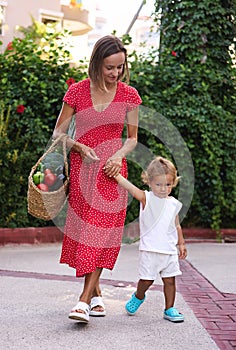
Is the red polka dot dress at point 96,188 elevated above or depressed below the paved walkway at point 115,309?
above

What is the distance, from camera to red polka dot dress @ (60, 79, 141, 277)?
3.22m

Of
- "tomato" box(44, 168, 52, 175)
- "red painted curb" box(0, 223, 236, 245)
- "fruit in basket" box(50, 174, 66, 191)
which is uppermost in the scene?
"tomato" box(44, 168, 52, 175)

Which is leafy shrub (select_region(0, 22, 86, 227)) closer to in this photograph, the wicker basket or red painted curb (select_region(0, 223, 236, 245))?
red painted curb (select_region(0, 223, 236, 245))

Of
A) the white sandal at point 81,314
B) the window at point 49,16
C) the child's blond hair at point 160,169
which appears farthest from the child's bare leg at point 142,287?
the window at point 49,16

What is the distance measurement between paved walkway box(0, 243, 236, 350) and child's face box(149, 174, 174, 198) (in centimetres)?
70

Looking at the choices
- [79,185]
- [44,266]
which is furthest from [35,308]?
[44,266]

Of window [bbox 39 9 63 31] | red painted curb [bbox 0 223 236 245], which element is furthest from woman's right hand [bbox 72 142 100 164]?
window [bbox 39 9 63 31]

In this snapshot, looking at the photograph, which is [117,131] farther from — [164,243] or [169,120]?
[169,120]

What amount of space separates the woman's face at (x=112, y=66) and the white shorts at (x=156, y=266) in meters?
0.97

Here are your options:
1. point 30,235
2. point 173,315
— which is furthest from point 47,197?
point 30,235

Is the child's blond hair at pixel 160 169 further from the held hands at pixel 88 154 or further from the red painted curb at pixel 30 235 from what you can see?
the red painted curb at pixel 30 235

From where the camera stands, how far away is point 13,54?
256 inches

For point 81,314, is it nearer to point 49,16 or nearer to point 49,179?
point 49,179

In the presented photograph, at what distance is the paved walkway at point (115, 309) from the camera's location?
2865 mm
